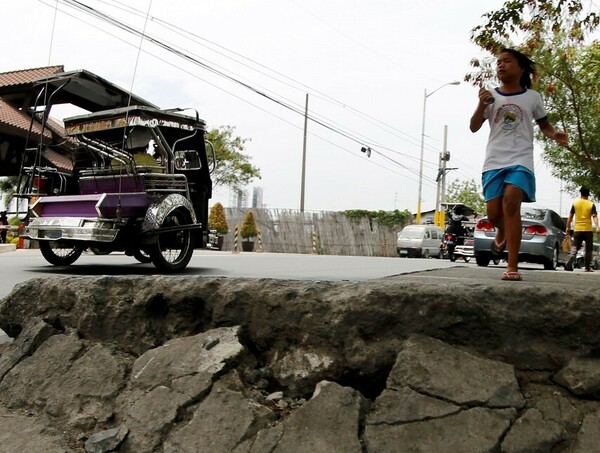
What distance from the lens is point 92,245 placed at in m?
7.56

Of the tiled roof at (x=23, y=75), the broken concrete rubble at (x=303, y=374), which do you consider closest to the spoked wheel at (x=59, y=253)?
the broken concrete rubble at (x=303, y=374)

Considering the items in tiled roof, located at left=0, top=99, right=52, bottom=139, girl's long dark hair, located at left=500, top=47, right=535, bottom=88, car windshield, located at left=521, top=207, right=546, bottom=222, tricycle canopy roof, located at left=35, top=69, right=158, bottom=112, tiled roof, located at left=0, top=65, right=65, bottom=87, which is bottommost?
car windshield, located at left=521, top=207, right=546, bottom=222

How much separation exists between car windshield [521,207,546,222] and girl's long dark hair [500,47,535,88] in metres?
7.52

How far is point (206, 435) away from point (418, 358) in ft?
2.96

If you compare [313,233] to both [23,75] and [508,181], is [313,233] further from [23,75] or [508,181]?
[508,181]

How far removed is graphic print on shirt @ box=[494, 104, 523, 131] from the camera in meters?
3.69

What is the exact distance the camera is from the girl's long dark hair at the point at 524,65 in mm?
3680

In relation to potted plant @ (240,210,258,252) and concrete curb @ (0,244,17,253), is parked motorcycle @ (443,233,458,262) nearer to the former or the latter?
potted plant @ (240,210,258,252)

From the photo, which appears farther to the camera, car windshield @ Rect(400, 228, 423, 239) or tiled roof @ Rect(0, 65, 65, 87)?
car windshield @ Rect(400, 228, 423, 239)

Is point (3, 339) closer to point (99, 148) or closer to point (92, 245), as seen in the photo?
point (92, 245)

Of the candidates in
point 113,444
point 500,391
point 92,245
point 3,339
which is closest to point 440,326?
point 500,391

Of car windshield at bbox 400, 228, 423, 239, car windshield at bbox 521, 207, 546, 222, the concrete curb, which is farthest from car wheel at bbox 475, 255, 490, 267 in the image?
car windshield at bbox 400, 228, 423, 239

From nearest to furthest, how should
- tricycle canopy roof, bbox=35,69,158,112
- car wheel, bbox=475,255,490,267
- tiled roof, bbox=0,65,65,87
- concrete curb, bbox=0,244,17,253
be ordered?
1. tricycle canopy roof, bbox=35,69,158,112
2. car wheel, bbox=475,255,490,267
3. concrete curb, bbox=0,244,17,253
4. tiled roof, bbox=0,65,65,87

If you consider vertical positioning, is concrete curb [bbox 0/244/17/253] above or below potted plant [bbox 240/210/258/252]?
below
